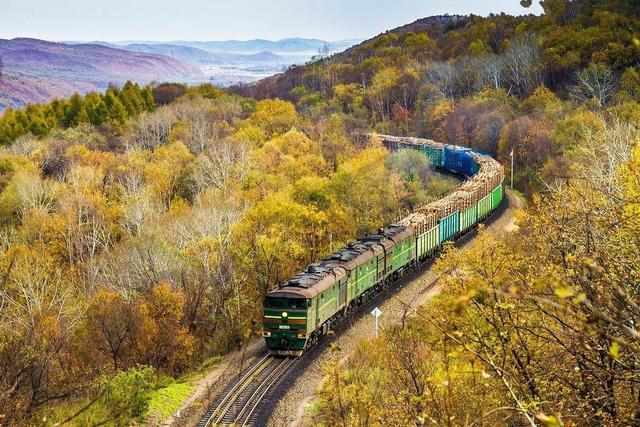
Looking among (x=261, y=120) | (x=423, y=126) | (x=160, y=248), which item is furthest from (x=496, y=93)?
(x=160, y=248)

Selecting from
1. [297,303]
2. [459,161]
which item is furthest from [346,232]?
[459,161]

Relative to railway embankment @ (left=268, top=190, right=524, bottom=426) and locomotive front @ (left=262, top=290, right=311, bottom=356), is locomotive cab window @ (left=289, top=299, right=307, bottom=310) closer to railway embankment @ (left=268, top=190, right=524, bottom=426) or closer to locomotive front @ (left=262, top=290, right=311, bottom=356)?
locomotive front @ (left=262, top=290, right=311, bottom=356)

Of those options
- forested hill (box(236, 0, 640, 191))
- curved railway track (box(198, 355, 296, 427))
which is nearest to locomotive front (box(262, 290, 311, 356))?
curved railway track (box(198, 355, 296, 427))

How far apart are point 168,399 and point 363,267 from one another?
37.8ft

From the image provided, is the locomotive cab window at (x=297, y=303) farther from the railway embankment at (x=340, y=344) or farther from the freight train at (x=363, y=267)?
the railway embankment at (x=340, y=344)

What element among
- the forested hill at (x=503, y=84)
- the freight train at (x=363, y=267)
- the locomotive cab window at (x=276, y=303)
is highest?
the forested hill at (x=503, y=84)

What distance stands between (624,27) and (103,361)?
81840 millimetres

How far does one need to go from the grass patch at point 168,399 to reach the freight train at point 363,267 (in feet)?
11.6

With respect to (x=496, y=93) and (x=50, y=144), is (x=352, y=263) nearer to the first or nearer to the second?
(x=50, y=144)

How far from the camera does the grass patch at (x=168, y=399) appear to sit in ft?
73.6

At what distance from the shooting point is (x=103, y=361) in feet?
91.8

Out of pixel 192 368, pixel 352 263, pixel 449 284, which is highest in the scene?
pixel 449 284

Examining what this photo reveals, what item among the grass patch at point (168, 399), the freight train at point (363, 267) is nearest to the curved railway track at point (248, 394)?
the freight train at point (363, 267)

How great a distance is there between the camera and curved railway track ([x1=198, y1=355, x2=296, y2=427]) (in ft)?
71.6
